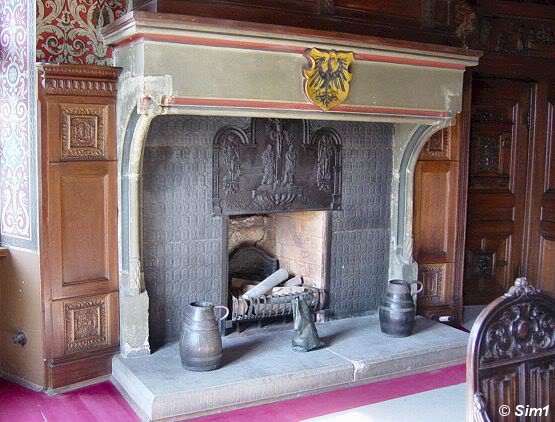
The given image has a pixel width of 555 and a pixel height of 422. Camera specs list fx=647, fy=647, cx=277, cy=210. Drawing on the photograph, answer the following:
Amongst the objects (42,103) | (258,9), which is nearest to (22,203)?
(42,103)

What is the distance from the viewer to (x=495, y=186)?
210 inches

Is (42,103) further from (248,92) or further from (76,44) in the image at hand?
(248,92)

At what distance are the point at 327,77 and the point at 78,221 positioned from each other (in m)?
1.65

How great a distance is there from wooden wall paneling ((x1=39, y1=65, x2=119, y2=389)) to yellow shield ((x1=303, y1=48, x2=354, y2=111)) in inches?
43.7

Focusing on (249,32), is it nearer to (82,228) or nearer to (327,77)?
(327,77)

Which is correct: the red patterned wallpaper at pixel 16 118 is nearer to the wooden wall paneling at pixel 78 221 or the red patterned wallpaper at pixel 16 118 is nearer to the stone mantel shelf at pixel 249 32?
the wooden wall paneling at pixel 78 221

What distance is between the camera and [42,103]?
3510 mm

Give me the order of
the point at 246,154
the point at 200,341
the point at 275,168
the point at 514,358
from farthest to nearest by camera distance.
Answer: the point at 275,168
the point at 246,154
the point at 200,341
the point at 514,358

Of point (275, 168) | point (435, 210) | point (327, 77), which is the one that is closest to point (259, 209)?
point (275, 168)

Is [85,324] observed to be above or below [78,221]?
below

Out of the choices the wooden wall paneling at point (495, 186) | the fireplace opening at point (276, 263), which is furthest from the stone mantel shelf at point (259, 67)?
the wooden wall paneling at point (495, 186)

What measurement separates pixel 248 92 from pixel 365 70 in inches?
31.8

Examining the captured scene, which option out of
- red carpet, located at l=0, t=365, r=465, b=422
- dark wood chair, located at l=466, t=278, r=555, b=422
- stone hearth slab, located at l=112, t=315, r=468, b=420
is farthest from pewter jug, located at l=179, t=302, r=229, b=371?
dark wood chair, located at l=466, t=278, r=555, b=422

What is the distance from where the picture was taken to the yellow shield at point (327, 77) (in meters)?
3.69
